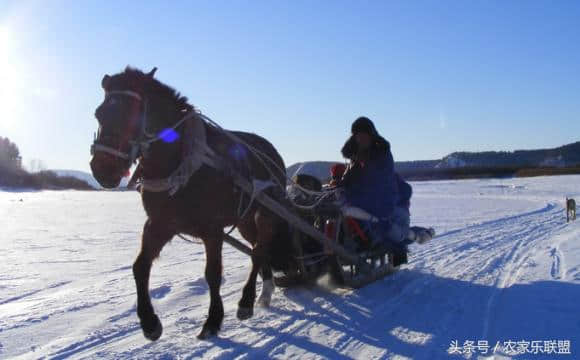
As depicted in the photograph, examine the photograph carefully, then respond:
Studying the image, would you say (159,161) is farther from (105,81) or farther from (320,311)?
(320,311)

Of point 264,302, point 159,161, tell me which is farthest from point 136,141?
point 264,302

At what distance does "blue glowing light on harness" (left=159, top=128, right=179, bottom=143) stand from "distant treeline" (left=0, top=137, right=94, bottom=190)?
203 ft

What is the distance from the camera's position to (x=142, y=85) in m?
3.88

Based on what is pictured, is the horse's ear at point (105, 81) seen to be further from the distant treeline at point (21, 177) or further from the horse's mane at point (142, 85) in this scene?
the distant treeline at point (21, 177)

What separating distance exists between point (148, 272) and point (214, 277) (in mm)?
546

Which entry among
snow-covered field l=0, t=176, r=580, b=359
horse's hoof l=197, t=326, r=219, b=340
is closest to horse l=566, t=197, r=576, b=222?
snow-covered field l=0, t=176, r=580, b=359

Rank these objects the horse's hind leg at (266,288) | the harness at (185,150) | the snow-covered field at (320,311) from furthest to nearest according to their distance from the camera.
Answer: the horse's hind leg at (266,288) < the snow-covered field at (320,311) < the harness at (185,150)

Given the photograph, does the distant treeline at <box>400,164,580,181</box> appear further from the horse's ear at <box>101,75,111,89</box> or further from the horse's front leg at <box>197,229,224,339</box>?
the horse's ear at <box>101,75,111,89</box>

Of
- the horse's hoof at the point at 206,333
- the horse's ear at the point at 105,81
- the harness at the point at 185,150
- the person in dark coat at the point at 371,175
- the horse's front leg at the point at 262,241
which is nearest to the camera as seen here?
the harness at the point at 185,150

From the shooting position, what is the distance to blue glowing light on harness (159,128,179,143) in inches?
156

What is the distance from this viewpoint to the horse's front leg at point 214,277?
13.6ft

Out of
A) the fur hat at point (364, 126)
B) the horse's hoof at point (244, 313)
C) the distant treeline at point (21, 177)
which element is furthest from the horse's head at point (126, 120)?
the distant treeline at point (21, 177)

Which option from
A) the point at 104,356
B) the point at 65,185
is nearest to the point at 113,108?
the point at 104,356

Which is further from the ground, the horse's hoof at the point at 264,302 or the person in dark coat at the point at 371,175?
the person in dark coat at the point at 371,175
